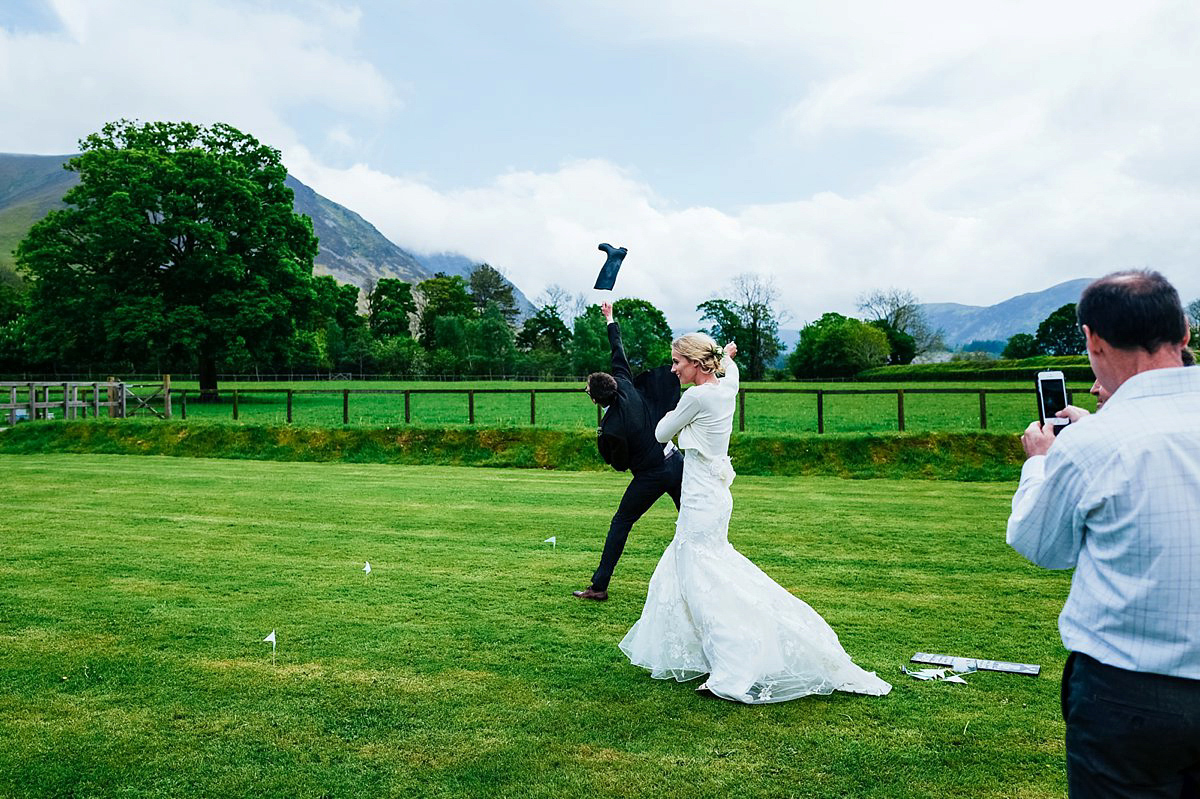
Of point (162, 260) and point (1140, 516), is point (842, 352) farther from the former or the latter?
point (1140, 516)

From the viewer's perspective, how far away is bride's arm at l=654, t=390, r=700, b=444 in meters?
5.83

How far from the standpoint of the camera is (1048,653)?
20.6ft

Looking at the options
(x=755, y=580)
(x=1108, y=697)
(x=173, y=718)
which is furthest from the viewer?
(x=755, y=580)

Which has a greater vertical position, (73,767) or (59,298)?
(59,298)

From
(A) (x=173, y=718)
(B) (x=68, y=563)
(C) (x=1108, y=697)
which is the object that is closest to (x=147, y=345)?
(B) (x=68, y=563)

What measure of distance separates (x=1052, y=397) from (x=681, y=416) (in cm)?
308

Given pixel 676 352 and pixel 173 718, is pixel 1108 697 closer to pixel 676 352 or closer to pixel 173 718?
pixel 676 352

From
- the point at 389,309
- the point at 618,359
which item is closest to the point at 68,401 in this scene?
the point at 618,359

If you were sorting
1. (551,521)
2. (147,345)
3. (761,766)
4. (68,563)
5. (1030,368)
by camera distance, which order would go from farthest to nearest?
(1030,368)
(147,345)
(551,521)
(68,563)
(761,766)

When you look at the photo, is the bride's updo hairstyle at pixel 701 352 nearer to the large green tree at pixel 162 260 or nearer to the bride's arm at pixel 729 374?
the bride's arm at pixel 729 374

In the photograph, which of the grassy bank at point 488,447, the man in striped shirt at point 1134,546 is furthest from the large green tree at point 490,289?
the man in striped shirt at point 1134,546

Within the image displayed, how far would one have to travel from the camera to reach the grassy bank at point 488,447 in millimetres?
18312

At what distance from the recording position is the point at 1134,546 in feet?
7.74

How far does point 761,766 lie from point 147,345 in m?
41.4
